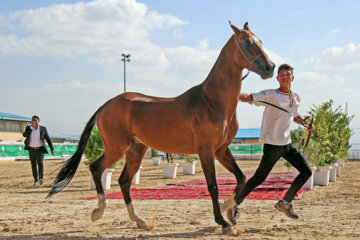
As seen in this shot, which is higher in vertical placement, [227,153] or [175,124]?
[175,124]

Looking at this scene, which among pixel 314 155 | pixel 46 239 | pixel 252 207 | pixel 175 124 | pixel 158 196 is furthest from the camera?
pixel 314 155

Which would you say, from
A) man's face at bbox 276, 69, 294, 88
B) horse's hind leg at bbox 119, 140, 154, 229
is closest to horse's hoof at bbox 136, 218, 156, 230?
horse's hind leg at bbox 119, 140, 154, 229

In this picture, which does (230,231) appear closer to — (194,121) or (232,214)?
(232,214)

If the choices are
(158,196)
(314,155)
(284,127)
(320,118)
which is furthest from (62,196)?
(320,118)

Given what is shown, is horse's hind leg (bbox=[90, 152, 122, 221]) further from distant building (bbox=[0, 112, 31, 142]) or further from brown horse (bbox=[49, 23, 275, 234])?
distant building (bbox=[0, 112, 31, 142])

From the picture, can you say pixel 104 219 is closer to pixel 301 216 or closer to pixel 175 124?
pixel 175 124

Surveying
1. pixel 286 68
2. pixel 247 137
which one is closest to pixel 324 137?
pixel 286 68

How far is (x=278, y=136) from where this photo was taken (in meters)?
4.78

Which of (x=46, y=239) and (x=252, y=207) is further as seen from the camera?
(x=252, y=207)

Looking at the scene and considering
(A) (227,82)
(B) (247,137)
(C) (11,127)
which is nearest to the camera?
(A) (227,82)

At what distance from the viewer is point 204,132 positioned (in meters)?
4.60

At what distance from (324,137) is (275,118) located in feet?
23.7

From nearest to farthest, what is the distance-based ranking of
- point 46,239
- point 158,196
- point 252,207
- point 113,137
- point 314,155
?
point 46,239, point 113,137, point 252,207, point 158,196, point 314,155

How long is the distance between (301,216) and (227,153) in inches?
70.2
